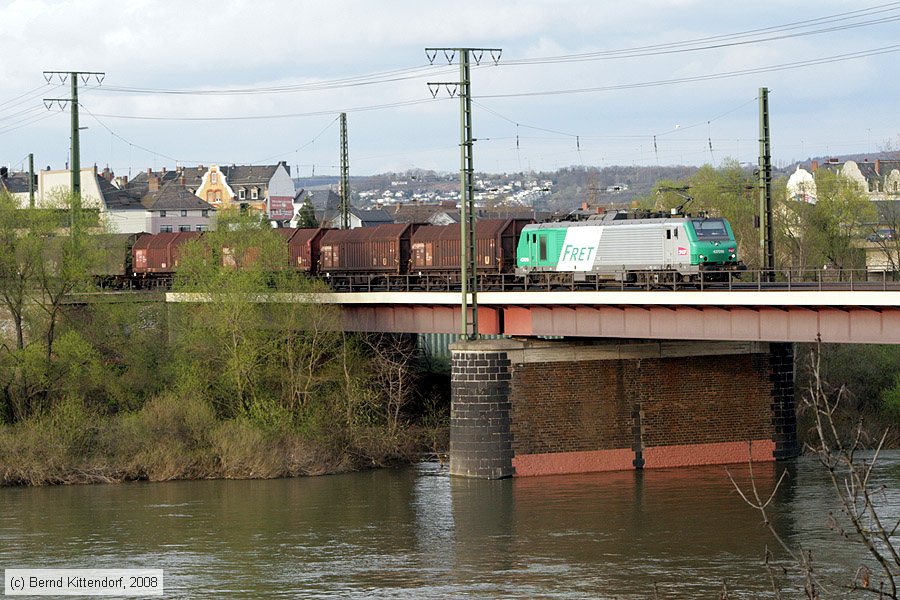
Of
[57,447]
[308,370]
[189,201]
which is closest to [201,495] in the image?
[57,447]

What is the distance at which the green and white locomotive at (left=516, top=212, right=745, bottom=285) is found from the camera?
1980 inches

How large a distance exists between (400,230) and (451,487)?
64.2 ft

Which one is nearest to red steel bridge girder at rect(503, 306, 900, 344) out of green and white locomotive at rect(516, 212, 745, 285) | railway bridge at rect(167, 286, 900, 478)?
railway bridge at rect(167, 286, 900, 478)

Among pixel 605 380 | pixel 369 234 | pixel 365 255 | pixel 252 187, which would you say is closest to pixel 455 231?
pixel 365 255

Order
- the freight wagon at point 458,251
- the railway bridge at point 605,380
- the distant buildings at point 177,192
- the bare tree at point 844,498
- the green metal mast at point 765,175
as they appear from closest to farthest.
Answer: the bare tree at point 844,498, the railway bridge at point 605,380, the green metal mast at point 765,175, the freight wagon at point 458,251, the distant buildings at point 177,192

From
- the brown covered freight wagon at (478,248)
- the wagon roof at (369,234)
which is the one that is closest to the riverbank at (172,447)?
the brown covered freight wagon at (478,248)

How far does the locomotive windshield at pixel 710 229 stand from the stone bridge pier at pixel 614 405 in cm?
423

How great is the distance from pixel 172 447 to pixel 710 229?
22574 millimetres

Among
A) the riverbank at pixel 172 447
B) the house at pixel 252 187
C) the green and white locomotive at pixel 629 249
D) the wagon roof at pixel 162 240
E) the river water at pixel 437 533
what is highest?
the house at pixel 252 187

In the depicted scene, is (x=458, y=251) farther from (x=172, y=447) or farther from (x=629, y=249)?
(x=172, y=447)

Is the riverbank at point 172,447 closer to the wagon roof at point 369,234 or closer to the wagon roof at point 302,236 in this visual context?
the wagon roof at point 369,234

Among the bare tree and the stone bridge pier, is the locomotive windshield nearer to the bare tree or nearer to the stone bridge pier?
the stone bridge pier

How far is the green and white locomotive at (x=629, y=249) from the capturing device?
50.3 meters

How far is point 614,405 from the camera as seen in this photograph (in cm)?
5022
